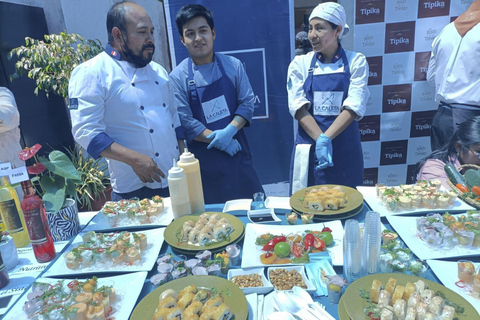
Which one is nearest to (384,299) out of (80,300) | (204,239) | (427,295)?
(427,295)

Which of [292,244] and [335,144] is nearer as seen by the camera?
[292,244]

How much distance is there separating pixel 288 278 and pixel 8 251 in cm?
128

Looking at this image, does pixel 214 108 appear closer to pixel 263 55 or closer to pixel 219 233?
pixel 263 55

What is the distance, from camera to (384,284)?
1.17 metres

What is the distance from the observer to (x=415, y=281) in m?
1.17

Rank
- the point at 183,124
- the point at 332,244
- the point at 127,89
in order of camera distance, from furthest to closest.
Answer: the point at 183,124
the point at 127,89
the point at 332,244

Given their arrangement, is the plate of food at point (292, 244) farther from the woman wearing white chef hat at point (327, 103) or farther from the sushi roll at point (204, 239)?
the woman wearing white chef hat at point (327, 103)

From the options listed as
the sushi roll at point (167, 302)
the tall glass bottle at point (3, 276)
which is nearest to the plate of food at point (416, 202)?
the sushi roll at point (167, 302)

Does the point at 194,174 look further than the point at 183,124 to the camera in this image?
No

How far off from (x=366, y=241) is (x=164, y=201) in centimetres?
131

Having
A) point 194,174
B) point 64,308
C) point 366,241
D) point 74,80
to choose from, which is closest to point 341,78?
point 194,174

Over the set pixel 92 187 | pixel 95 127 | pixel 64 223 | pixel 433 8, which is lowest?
pixel 92 187

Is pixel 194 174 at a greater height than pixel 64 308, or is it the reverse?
pixel 194 174

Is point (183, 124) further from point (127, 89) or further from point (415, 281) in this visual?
point (415, 281)
